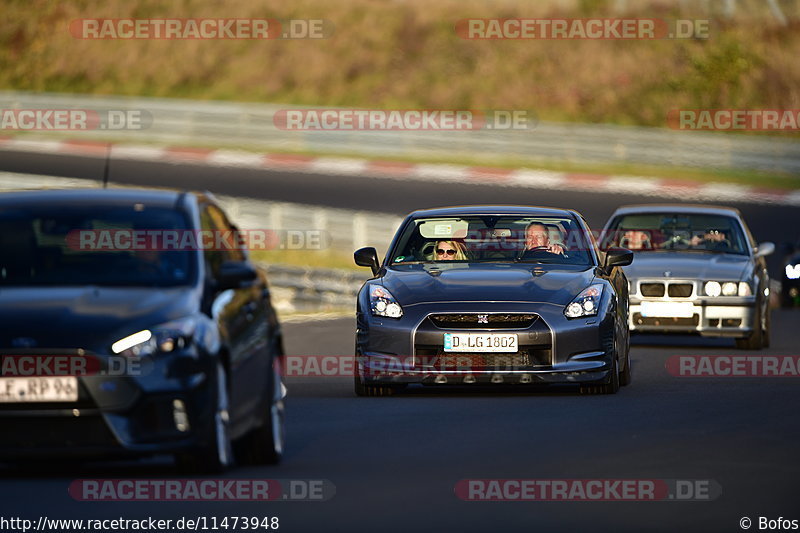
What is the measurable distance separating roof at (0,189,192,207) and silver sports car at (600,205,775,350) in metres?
9.38

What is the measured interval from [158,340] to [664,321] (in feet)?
34.7

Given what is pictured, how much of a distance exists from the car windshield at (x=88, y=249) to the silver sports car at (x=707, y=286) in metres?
9.70

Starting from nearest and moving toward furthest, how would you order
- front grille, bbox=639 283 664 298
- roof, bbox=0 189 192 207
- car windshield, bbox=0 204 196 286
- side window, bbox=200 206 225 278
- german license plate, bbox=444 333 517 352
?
car windshield, bbox=0 204 196 286, side window, bbox=200 206 225 278, roof, bbox=0 189 192 207, german license plate, bbox=444 333 517 352, front grille, bbox=639 283 664 298

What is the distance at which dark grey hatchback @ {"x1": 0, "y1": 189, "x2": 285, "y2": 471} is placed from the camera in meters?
8.34

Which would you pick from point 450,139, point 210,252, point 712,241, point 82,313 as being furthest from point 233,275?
point 450,139

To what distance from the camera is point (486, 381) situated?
519 inches

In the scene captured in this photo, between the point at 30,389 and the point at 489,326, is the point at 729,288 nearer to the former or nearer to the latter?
the point at 489,326

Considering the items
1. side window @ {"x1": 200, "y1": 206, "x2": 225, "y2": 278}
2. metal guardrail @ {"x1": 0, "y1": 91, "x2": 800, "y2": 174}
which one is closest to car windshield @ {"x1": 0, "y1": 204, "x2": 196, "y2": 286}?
side window @ {"x1": 200, "y1": 206, "x2": 225, "y2": 278}

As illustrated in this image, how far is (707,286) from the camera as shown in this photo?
1820 cm

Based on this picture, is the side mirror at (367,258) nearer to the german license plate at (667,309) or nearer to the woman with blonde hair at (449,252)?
the woman with blonde hair at (449,252)

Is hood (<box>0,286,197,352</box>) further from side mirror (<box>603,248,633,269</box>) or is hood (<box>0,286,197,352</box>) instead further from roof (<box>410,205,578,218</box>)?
side mirror (<box>603,248,633,269</box>)

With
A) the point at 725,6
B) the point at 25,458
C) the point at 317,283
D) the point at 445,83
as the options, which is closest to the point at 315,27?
the point at 445,83

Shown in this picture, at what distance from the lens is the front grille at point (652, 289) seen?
60.1ft

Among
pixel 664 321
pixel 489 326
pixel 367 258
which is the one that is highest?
pixel 367 258
